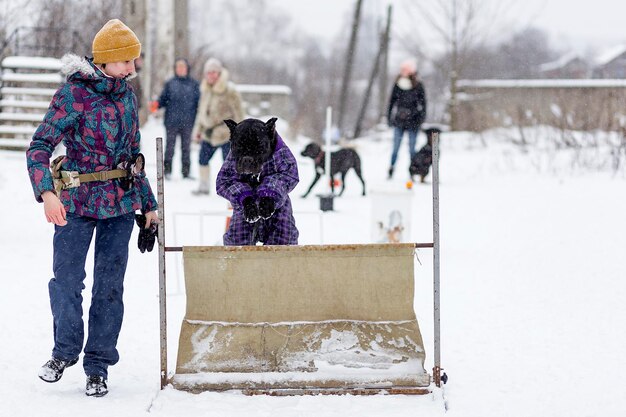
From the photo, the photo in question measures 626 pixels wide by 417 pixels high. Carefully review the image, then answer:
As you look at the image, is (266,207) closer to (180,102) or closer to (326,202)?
(326,202)

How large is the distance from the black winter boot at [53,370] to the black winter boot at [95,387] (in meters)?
0.12

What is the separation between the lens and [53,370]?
4293mm

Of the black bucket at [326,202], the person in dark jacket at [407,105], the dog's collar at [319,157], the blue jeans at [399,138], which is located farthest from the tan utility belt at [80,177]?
the blue jeans at [399,138]

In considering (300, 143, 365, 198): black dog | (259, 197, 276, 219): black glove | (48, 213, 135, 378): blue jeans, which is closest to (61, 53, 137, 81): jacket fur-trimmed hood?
(48, 213, 135, 378): blue jeans

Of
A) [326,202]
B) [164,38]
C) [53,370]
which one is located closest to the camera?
[53,370]

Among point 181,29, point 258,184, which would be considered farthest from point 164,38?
point 258,184

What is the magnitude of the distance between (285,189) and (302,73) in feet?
242

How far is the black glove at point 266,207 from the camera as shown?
439cm

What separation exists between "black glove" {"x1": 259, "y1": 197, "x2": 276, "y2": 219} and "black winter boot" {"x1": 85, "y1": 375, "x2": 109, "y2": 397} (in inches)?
42.1

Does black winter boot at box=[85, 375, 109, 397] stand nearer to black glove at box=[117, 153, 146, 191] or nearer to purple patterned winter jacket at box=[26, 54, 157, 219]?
purple patterned winter jacket at box=[26, 54, 157, 219]

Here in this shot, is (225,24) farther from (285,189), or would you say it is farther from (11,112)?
(285,189)

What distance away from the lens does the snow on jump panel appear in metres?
4.29

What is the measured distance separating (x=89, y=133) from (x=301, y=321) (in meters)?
1.28

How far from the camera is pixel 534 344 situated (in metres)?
5.50
